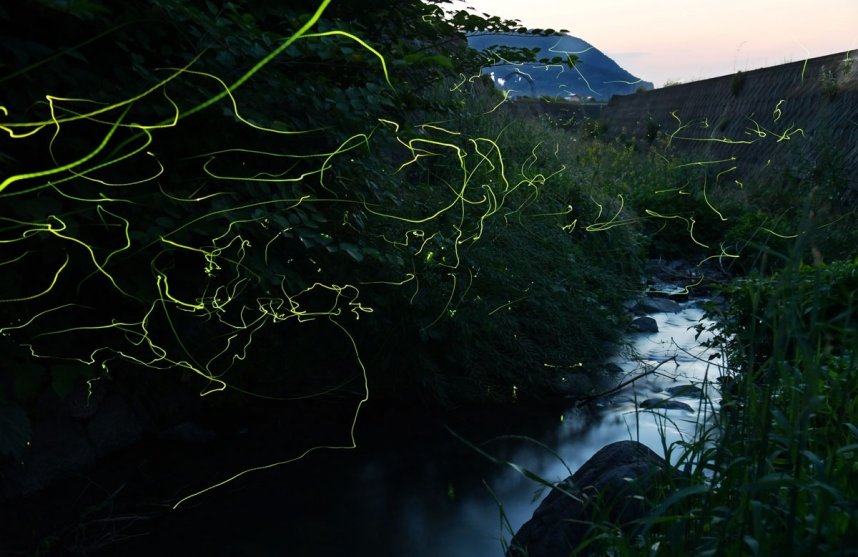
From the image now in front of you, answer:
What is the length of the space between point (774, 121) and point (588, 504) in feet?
32.9

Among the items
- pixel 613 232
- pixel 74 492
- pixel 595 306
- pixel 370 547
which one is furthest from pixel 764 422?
pixel 613 232

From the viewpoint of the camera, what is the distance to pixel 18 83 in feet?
10.3

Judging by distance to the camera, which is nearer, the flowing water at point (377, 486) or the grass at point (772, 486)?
the grass at point (772, 486)

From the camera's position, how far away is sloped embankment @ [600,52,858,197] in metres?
9.80

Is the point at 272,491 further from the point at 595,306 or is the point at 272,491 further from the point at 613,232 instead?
the point at 613,232

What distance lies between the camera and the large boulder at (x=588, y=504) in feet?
9.12

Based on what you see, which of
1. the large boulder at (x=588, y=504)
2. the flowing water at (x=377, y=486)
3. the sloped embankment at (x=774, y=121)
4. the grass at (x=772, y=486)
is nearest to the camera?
the grass at (x=772, y=486)

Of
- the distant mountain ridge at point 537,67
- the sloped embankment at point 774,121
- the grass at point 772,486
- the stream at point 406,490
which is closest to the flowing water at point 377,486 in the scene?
the stream at point 406,490

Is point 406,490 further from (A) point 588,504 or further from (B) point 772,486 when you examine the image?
(B) point 772,486

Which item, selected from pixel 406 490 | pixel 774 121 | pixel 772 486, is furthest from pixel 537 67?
pixel 774 121

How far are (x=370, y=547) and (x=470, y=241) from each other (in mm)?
2373

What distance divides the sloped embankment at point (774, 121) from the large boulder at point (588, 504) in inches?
246

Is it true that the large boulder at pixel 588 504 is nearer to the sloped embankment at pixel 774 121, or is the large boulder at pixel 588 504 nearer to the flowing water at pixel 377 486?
the flowing water at pixel 377 486

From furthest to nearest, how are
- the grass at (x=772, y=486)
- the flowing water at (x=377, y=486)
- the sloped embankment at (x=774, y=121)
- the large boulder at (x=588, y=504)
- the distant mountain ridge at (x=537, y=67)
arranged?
the sloped embankment at (x=774, y=121), the distant mountain ridge at (x=537, y=67), the flowing water at (x=377, y=486), the large boulder at (x=588, y=504), the grass at (x=772, y=486)
